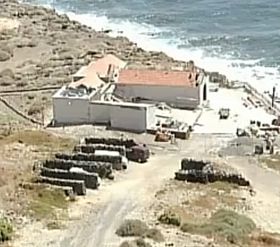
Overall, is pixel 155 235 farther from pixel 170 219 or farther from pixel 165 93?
pixel 165 93

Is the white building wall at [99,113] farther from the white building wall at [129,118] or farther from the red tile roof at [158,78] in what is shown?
the red tile roof at [158,78]

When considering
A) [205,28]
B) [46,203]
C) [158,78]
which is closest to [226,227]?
[46,203]

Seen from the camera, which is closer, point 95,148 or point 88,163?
point 88,163

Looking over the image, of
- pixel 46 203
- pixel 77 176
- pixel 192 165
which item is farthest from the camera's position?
pixel 192 165

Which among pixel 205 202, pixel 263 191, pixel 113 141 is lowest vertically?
pixel 263 191

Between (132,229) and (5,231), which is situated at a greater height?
(5,231)

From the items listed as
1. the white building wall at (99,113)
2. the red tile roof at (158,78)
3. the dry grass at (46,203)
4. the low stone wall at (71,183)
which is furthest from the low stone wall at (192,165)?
the red tile roof at (158,78)

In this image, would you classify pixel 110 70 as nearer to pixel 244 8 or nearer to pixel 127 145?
pixel 127 145

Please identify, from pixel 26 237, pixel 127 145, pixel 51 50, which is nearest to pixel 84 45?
Answer: pixel 51 50
